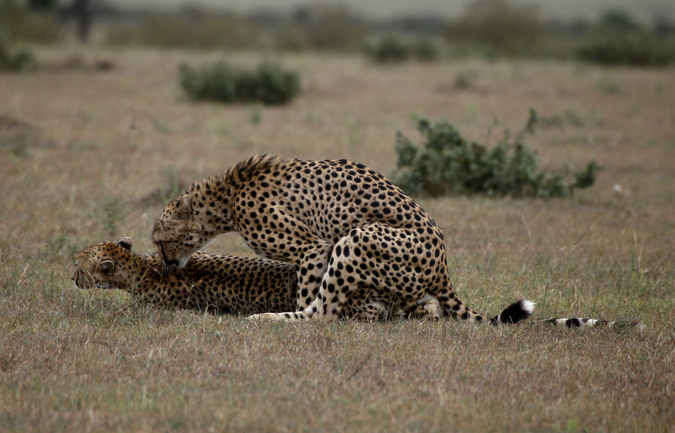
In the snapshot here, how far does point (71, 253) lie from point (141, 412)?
10.6ft

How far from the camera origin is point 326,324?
5.10 m

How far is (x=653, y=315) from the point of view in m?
5.65

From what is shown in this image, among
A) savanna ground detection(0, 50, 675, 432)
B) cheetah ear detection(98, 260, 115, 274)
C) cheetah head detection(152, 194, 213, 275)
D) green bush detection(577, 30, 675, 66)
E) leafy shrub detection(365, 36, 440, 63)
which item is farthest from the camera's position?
green bush detection(577, 30, 675, 66)

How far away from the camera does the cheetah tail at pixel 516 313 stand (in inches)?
199

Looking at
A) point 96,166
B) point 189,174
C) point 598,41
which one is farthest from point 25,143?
point 598,41

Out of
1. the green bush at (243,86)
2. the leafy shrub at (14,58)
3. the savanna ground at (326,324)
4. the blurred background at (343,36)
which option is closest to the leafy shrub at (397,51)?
the blurred background at (343,36)

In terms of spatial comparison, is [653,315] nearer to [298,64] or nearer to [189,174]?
[189,174]

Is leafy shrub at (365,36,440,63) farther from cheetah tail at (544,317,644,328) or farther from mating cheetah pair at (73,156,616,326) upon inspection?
cheetah tail at (544,317,644,328)

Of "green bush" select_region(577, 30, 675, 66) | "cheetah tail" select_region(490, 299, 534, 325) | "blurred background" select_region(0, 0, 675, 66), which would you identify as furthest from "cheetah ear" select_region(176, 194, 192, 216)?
"green bush" select_region(577, 30, 675, 66)

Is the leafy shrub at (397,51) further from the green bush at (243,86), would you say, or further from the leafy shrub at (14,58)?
the leafy shrub at (14,58)

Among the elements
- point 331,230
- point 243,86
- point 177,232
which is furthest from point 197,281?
point 243,86

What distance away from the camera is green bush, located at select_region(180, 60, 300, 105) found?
16328 mm

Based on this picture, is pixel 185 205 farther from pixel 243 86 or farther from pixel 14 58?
pixel 14 58

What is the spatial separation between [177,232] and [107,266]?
0.49 m
